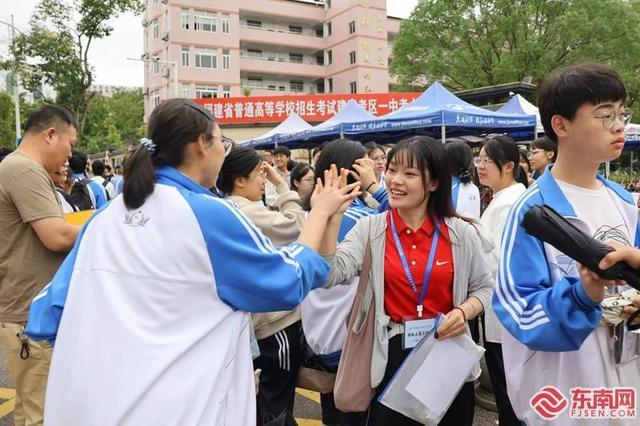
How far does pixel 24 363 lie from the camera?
105 inches

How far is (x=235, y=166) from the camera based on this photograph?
3104 mm

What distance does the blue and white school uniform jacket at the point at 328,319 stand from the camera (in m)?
2.67

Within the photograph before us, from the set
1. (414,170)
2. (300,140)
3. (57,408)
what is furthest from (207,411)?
(300,140)

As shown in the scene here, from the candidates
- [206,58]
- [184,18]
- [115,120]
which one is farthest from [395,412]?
[115,120]

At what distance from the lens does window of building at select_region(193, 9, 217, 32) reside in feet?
117

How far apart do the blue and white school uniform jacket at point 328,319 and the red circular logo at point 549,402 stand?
114 cm

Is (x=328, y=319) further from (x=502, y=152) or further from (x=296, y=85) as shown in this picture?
(x=296, y=85)

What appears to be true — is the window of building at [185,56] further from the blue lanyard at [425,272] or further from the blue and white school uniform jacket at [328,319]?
the blue lanyard at [425,272]

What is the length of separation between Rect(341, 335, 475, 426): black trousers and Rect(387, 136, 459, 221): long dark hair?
0.62 metres

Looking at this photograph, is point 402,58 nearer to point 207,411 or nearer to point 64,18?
point 64,18

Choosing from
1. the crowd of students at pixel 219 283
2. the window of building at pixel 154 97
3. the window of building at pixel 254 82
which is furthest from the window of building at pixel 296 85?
the crowd of students at pixel 219 283

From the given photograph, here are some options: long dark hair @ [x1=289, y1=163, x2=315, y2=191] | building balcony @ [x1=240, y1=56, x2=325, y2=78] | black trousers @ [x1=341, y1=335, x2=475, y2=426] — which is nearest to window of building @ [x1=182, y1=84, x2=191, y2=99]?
building balcony @ [x1=240, y1=56, x2=325, y2=78]

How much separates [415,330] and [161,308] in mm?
1162

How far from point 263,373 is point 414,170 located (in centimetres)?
140
